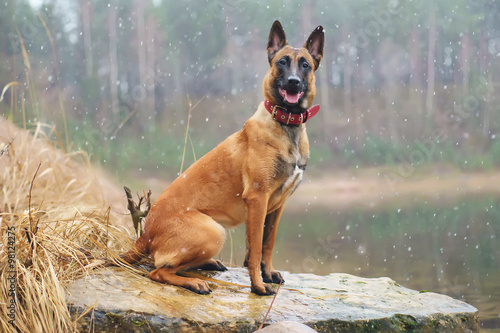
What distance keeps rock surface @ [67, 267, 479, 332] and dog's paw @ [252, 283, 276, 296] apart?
2.1 inches

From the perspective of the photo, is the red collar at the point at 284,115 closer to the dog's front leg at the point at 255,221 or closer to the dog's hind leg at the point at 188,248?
the dog's front leg at the point at 255,221

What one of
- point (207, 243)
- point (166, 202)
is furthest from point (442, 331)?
point (166, 202)

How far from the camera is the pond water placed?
21.6 ft

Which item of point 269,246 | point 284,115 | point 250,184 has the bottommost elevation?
point 269,246

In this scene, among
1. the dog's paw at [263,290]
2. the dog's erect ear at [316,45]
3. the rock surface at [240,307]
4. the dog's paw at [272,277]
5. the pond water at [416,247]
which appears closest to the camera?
the rock surface at [240,307]

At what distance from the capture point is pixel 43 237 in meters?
3.36

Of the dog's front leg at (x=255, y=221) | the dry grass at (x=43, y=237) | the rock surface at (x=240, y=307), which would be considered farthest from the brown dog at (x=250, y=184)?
the dry grass at (x=43, y=237)

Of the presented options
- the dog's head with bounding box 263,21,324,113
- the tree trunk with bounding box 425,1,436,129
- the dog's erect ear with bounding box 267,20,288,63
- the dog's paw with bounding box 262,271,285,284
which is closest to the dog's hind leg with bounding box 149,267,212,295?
the dog's paw with bounding box 262,271,285,284

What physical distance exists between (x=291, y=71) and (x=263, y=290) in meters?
1.43

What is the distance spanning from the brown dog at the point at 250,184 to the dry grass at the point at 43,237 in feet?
1.83

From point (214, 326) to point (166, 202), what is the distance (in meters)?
0.90

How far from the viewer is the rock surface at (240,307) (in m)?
3.02

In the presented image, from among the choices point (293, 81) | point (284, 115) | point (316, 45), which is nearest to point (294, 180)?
point (284, 115)

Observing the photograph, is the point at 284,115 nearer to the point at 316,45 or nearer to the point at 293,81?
the point at 293,81
